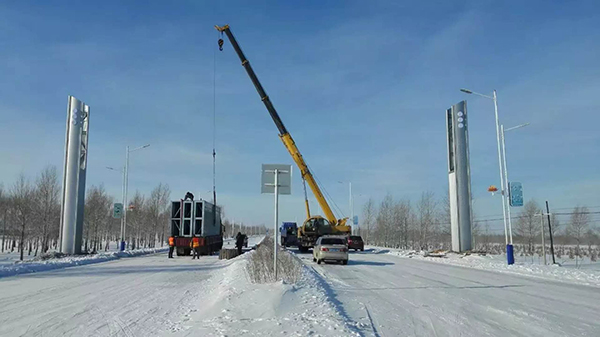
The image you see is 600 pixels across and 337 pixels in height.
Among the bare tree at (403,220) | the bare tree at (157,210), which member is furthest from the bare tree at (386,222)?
the bare tree at (157,210)

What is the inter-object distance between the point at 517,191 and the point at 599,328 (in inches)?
806

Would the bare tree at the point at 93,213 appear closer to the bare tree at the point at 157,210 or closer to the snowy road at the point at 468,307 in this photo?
the bare tree at the point at 157,210

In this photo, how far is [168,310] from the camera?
34.1ft

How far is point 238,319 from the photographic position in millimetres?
8570

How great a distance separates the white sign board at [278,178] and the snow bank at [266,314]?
11.3ft

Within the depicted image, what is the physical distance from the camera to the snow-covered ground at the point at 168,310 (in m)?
7.98

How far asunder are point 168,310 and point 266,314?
8.83 feet

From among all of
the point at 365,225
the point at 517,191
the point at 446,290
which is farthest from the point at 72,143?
the point at 365,225

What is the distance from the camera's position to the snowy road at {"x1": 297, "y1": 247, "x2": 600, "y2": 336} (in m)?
8.51

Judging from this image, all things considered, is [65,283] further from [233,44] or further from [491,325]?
[233,44]

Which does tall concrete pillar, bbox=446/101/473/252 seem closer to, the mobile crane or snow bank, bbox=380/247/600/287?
snow bank, bbox=380/247/600/287

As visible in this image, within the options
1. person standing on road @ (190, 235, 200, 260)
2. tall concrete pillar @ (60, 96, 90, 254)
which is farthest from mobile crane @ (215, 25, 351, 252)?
tall concrete pillar @ (60, 96, 90, 254)

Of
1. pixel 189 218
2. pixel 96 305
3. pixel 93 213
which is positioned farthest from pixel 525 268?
pixel 93 213

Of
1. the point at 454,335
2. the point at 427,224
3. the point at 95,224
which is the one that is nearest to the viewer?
the point at 454,335
